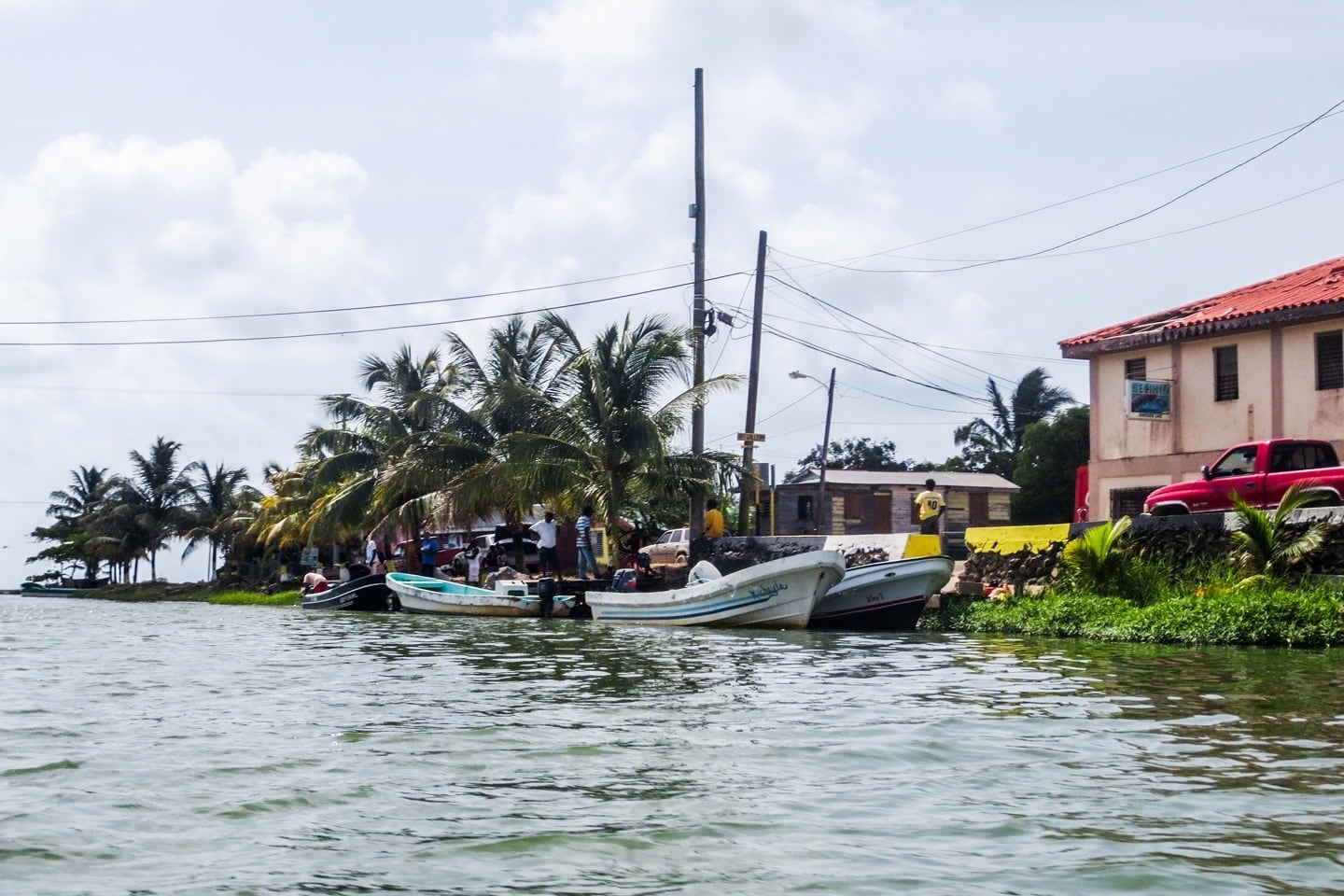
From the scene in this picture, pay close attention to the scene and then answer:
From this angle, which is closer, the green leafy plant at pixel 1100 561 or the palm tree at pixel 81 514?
the green leafy plant at pixel 1100 561

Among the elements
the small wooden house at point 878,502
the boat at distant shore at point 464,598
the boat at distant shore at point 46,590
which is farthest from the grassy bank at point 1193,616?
the boat at distant shore at point 46,590

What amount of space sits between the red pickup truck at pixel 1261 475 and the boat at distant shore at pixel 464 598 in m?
12.4

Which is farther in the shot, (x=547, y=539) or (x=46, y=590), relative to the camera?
(x=46, y=590)

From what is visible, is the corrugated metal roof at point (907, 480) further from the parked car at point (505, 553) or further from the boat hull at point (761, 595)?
the boat hull at point (761, 595)


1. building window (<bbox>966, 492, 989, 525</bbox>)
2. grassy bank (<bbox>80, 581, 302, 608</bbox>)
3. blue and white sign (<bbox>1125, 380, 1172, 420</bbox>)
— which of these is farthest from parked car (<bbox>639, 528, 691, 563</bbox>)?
building window (<bbox>966, 492, 989, 525</bbox>)

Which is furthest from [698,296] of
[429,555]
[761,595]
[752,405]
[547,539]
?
[429,555]

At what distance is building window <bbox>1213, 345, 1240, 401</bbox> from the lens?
27.3m

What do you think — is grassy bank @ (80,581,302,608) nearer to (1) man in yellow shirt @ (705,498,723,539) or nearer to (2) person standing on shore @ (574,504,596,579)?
(2) person standing on shore @ (574,504,596,579)

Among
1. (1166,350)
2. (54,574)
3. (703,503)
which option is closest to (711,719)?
(703,503)

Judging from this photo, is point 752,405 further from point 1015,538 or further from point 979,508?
point 979,508

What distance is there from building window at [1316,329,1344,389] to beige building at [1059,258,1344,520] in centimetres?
2

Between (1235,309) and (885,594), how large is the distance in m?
10.6

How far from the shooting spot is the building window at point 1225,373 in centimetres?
2727

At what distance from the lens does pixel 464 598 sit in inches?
1179
